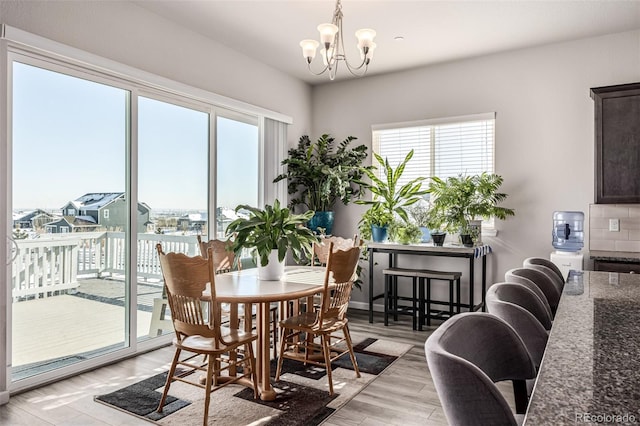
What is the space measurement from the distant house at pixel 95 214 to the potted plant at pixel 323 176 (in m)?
1.99

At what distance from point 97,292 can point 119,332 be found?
429mm

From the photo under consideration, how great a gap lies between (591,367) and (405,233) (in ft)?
13.6

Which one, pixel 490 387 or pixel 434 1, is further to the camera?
pixel 434 1

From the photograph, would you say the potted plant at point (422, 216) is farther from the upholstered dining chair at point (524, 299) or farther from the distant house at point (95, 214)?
the upholstered dining chair at point (524, 299)

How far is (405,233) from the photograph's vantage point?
16.4 feet

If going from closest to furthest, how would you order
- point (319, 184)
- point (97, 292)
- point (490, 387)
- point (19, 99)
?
point (490, 387)
point (19, 99)
point (97, 292)
point (319, 184)

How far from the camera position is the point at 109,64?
3.49m

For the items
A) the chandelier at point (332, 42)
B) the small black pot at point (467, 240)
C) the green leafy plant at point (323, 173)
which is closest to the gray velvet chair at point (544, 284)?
the chandelier at point (332, 42)

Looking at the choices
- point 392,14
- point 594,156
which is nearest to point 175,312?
point 392,14

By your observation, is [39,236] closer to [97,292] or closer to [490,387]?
[97,292]

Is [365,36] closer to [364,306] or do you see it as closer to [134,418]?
[134,418]

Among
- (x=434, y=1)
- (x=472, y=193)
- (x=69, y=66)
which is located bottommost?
(x=472, y=193)

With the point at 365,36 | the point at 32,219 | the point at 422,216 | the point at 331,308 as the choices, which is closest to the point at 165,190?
the point at 32,219

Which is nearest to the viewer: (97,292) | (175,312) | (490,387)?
(490,387)
